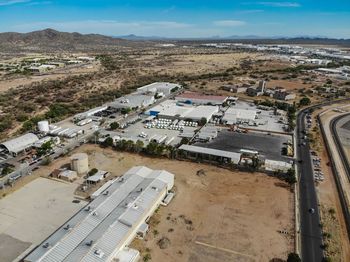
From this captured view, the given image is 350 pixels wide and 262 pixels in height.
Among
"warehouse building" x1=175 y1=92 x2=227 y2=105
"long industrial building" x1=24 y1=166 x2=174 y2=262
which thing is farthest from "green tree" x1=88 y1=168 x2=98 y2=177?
"warehouse building" x1=175 y1=92 x2=227 y2=105

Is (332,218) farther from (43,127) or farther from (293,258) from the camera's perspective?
(43,127)

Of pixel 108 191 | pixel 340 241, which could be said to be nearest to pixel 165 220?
pixel 108 191

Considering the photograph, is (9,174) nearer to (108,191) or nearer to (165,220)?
(108,191)

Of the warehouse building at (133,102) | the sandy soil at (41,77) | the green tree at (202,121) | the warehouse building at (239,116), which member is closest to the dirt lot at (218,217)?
the green tree at (202,121)

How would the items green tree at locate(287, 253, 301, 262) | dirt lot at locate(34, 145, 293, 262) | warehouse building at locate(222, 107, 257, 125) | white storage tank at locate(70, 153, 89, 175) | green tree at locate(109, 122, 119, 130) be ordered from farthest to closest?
warehouse building at locate(222, 107, 257, 125), green tree at locate(109, 122, 119, 130), white storage tank at locate(70, 153, 89, 175), dirt lot at locate(34, 145, 293, 262), green tree at locate(287, 253, 301, 262)

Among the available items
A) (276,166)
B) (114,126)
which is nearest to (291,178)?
(276,166)

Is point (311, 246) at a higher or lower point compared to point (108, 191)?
lower

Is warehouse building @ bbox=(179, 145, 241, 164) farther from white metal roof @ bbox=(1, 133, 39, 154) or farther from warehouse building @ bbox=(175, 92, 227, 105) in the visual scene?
warehouse building @ bbox=(175, 92, 227, 105)
